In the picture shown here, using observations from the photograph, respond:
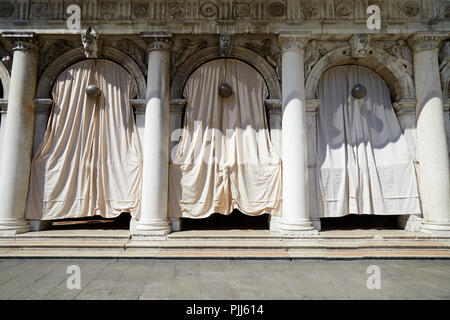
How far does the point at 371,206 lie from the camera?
6.85 meters

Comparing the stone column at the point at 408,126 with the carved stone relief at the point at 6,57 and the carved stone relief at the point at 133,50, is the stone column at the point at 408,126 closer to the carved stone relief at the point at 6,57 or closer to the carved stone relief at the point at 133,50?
the carved stone relief at the point at 133,50

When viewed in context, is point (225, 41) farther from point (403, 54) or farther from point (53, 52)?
point (403, 54)

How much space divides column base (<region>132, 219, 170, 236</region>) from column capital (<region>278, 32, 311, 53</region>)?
17.8ft

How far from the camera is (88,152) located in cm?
691

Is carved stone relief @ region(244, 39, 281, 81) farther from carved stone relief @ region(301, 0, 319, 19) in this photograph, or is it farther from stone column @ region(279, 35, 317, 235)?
carved stone relief @ region(301, 0, 319, 19)

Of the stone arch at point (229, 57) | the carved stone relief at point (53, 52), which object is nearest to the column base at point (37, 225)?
the carved stone relief at point (53, 52)

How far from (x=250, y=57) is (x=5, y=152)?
22.0 ft

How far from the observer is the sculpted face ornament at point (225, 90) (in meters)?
7.02

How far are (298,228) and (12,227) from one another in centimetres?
679

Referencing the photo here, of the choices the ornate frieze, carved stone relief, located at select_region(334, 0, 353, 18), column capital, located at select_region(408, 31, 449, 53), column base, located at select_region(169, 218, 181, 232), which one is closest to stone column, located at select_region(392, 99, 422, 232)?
column capital, located at select_region(408, 31, 449, 53)

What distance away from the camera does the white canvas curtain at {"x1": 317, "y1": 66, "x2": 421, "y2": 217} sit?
22.4 ft

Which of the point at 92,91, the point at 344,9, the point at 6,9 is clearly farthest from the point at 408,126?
the point at 6,9

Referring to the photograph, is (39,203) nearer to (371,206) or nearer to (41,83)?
(41,83)
